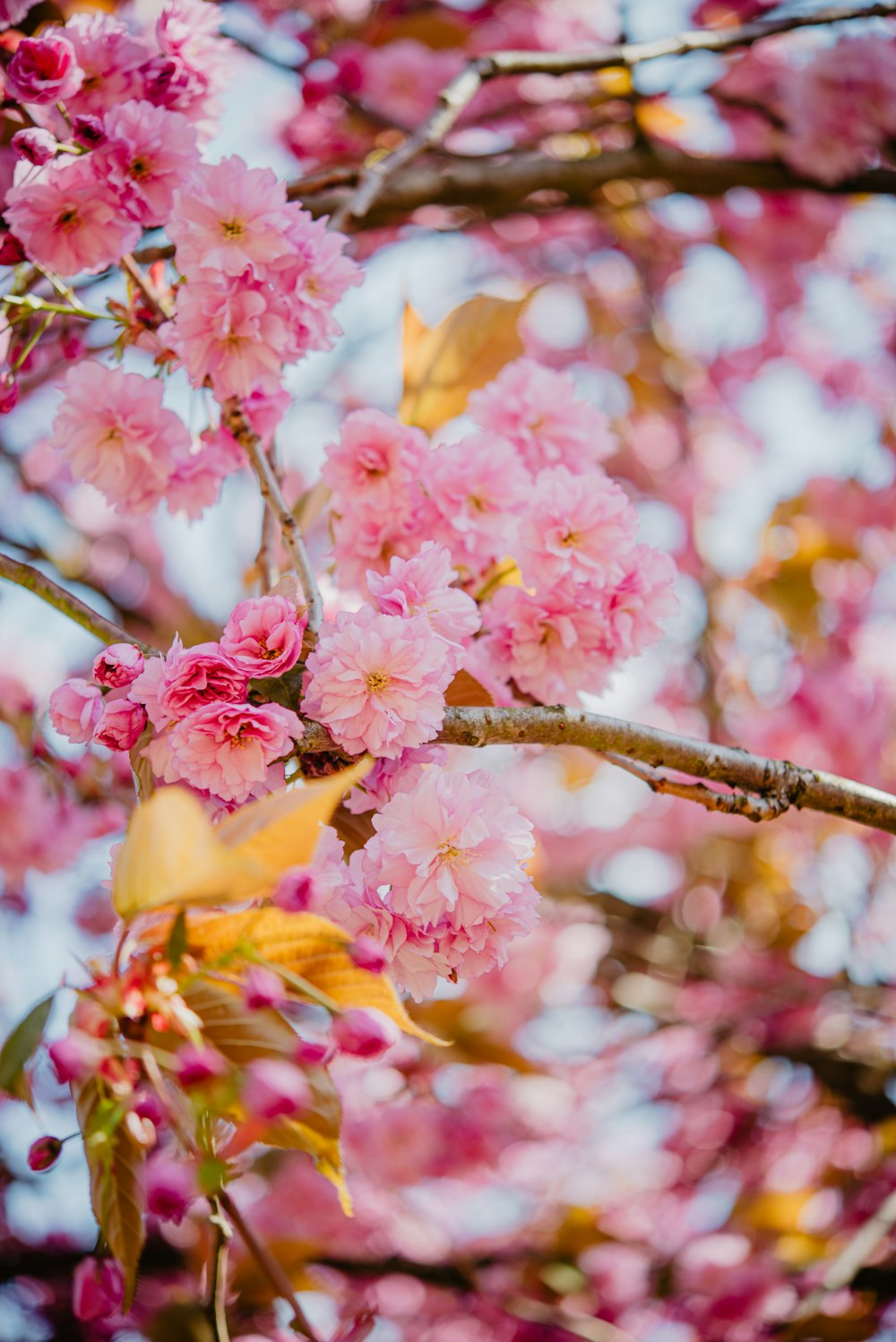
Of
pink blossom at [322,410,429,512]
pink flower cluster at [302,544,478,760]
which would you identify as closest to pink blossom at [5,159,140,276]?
pink blossom at [322,410,429,512]

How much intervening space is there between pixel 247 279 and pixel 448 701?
17.6 inches

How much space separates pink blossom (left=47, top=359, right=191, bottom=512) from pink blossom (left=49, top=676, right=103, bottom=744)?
326 mm

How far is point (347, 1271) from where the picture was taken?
2.06 meters

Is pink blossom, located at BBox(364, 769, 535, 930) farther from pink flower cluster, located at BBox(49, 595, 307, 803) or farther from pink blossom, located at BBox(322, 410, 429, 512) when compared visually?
pink blossom, located at BBox(322, 410, 429, 512)

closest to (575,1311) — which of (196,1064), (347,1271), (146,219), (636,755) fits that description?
(347,1271)

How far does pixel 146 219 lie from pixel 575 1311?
240 centimetres

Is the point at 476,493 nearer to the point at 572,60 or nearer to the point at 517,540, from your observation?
the point at 517,540

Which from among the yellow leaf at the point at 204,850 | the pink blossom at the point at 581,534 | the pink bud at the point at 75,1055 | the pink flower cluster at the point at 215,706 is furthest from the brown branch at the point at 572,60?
the pink bud at the point at 75,1055

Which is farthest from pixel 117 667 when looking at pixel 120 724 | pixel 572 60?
pixel 572 60

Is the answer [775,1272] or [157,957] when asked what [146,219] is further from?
[775,1272]

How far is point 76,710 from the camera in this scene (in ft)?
2.76

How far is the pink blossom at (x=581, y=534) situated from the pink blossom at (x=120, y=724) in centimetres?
41

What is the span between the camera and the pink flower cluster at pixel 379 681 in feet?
2.61

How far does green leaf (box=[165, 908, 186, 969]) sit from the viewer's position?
67cm
